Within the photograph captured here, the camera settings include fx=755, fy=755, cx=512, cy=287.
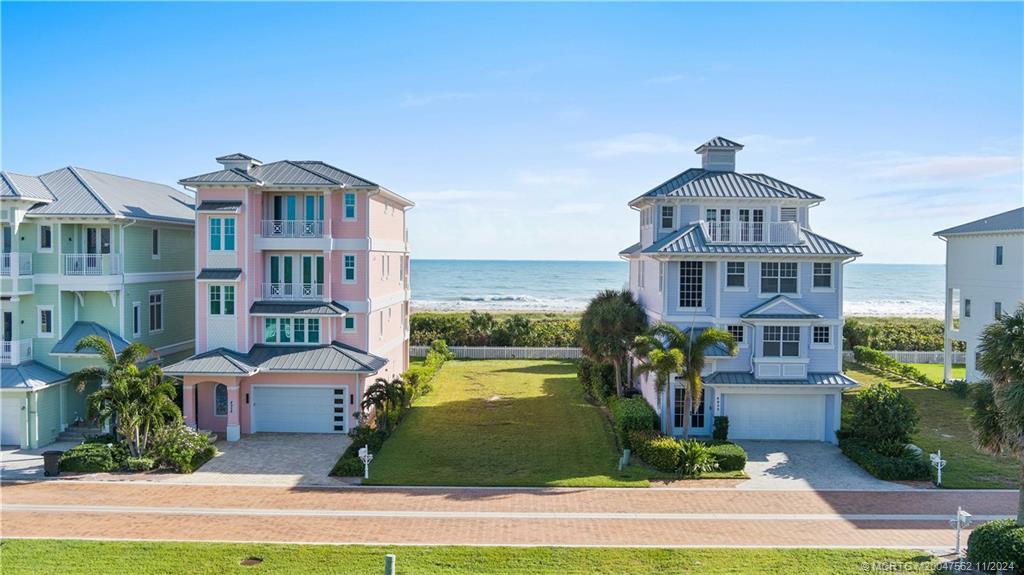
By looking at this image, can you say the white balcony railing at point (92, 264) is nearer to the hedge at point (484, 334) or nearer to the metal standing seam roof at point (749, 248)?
the metal standing seam roof at point (749, 248)

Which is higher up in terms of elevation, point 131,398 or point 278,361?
point 278,361

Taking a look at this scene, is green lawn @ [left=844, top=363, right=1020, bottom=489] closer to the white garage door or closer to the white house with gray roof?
the white house with gray roof

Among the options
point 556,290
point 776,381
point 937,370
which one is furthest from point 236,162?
point 556,290

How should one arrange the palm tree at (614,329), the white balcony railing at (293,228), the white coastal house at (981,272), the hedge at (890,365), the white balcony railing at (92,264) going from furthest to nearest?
1. the hedge at (890,365)
2. the white coastal house at (981,272)
3. the palm tree at (614,329)
4. the white balcony railing at (293,228)
5. the white balcony railing at (92,264)

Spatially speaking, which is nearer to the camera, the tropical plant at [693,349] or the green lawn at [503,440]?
the green lawn at [503,440]

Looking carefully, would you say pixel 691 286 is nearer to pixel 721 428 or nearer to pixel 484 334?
pixel 721 428

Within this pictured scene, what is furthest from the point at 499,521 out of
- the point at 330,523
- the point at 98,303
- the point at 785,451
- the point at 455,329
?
the point at 455,329

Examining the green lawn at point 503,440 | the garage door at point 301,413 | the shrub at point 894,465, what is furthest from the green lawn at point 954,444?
the garage door at point 301,413
